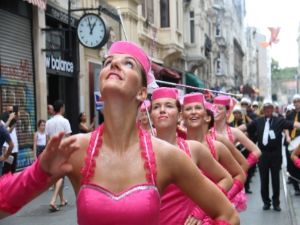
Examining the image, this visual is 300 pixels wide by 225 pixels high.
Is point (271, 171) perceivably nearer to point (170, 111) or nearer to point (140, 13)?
point (170, 111)

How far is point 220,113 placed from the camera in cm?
808

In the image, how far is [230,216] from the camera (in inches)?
106

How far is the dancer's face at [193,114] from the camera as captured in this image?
5.42 m

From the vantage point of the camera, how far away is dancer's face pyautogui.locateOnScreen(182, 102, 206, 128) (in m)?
5.42

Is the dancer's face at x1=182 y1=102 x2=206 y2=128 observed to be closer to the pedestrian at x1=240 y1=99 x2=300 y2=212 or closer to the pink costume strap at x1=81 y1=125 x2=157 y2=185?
the pink costume strap at x1=81 y1=125 x2=157 y2=185

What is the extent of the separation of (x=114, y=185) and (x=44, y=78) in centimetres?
1319

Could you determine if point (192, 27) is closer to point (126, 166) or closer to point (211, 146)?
point (211, 146)

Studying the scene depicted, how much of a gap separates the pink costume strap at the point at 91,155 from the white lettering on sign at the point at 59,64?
532 inches

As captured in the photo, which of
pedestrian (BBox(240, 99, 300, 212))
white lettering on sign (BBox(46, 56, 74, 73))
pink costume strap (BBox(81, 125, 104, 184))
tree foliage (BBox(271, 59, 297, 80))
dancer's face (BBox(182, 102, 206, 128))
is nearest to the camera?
pink costume strap (BBox(81, 125, 104, 184))

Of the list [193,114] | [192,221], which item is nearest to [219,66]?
[193,114]

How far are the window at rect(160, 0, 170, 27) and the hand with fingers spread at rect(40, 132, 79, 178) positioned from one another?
26550mm

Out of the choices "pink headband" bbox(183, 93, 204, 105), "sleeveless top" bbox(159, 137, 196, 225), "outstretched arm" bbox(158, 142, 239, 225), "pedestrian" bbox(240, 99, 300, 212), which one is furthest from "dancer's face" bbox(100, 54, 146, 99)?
"pedestrian" bbox(240, 99, 300, 212)

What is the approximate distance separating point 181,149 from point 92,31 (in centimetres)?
1318

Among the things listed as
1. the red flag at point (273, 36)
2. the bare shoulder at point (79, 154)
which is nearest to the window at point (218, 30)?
the red flag at point (273, 36)
